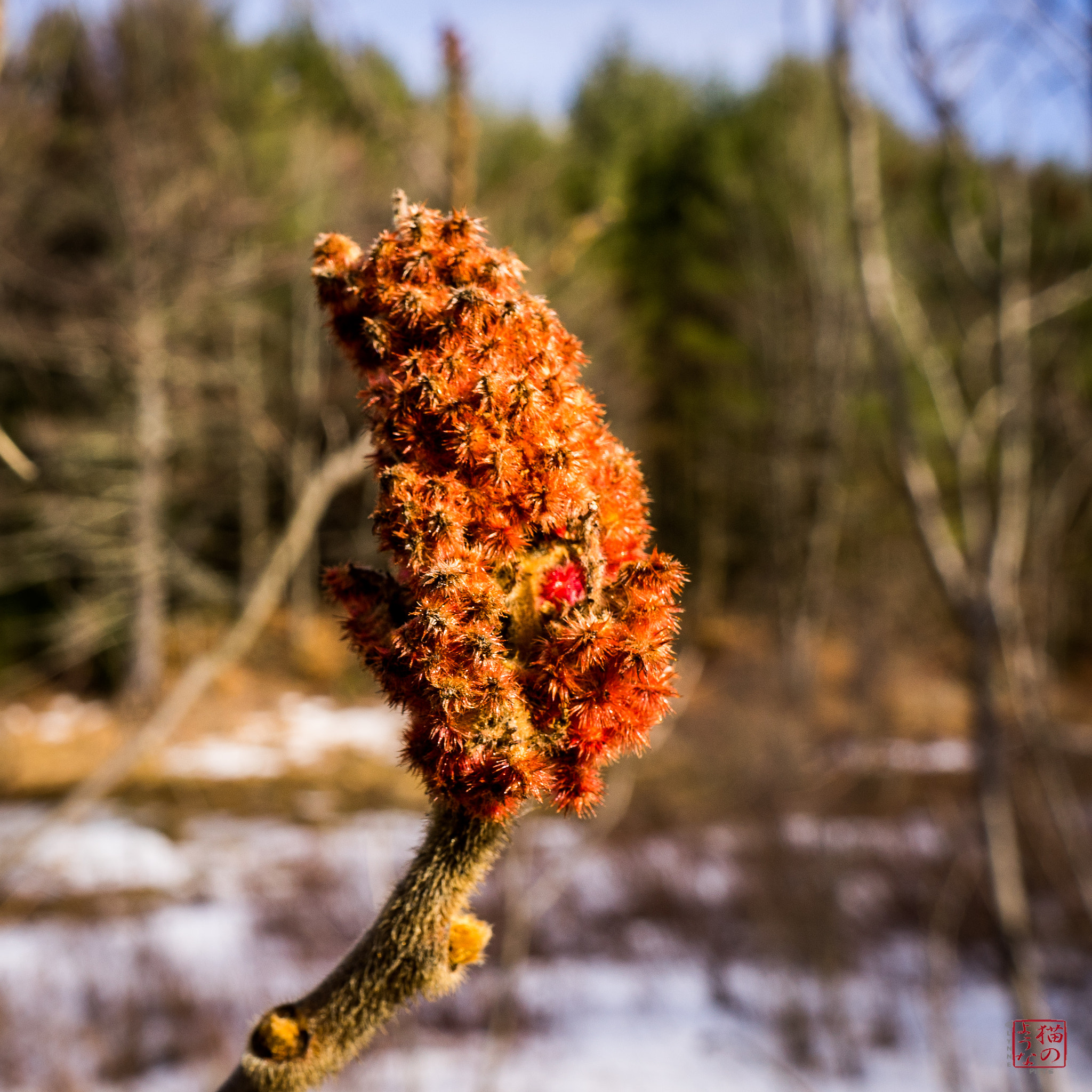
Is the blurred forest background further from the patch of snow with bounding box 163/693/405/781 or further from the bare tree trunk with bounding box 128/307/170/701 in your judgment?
the patch of snow with bounding box 163/693/405/781

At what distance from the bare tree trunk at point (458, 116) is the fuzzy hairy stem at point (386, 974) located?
1457 mm

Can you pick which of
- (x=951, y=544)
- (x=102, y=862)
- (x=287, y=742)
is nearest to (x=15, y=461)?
(x=951, y=544)

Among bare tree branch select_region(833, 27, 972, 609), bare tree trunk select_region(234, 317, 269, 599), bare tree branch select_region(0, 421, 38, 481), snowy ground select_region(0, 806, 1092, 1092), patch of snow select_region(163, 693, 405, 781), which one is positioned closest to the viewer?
bare tree branch select_region(0, 421, 38, 481)

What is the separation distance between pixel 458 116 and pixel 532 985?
747 cm

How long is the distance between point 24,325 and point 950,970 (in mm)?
14949

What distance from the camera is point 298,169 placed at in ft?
50.4

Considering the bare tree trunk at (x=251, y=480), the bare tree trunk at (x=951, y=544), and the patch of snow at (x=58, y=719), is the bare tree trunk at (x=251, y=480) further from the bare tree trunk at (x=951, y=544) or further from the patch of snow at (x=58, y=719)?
the bare tree trunk at (x=951, y=544)

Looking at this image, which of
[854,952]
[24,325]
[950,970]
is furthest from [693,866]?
[24,325]

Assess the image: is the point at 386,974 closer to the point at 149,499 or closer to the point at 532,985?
the point at 532,985

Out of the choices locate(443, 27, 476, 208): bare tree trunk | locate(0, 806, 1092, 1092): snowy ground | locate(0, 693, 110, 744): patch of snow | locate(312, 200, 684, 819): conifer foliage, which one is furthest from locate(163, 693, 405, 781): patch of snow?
locate(312, 200, 684, 819): conifer foliage

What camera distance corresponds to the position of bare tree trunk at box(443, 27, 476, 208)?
6.26 feet

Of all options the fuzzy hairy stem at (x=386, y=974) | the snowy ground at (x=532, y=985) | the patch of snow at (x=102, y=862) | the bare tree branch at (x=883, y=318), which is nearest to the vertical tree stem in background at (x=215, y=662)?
the fuzzy hairy stem at (x=386, y=974)

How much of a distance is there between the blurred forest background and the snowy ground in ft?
1.48

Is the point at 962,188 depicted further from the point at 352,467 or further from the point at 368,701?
the point at 368,701
